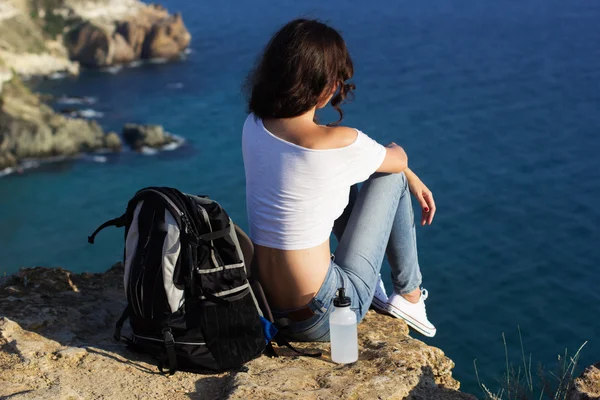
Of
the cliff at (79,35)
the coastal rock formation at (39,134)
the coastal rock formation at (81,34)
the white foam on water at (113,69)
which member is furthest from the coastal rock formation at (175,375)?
the white foam on water at (113,69)

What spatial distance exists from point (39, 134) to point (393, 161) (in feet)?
90.9

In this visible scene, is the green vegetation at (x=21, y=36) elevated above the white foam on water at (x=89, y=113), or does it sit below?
above

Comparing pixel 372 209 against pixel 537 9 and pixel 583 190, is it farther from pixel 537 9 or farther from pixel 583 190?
pixel 537 9

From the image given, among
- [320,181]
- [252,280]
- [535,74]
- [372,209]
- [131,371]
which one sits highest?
[320,181]

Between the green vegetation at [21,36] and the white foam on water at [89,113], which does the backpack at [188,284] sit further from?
the green vegetation at [21,36]

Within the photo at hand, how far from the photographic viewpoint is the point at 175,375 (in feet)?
11.5

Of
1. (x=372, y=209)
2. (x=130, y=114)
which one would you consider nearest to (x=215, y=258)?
(x=372, y=209)

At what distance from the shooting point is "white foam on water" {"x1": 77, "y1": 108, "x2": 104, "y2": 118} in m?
33.4

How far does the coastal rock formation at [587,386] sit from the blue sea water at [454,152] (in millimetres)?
10123

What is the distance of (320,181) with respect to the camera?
3500 millimetres

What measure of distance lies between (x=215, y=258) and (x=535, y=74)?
31.9 m

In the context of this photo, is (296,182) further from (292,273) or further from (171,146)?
(171,146)

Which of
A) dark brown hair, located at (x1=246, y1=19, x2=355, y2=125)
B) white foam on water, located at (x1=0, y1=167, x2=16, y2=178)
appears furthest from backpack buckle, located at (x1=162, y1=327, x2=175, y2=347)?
white foam on water, located at (x1=0, y1=167, x2=16, y2=178)

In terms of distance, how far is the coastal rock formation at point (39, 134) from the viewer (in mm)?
29016
